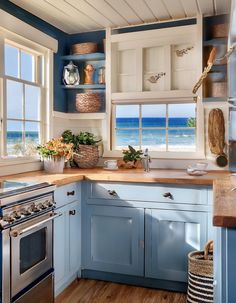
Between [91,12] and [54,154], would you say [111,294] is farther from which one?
[91,12]

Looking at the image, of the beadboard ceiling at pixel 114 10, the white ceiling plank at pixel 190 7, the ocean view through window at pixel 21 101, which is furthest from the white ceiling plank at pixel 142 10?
the ocean view through window at pixel 21 101

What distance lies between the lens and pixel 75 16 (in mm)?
3145

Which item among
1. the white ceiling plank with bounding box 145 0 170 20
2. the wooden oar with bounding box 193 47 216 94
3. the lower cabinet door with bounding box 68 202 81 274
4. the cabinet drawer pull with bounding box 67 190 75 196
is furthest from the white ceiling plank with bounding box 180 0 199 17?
the lower cabinet door with bounding box 68 202 81 274

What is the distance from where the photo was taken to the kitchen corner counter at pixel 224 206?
1239mm

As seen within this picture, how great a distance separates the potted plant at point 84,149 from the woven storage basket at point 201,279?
146 centimetres

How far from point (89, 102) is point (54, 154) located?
0.78m

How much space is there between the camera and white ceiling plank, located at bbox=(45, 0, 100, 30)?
112 inches

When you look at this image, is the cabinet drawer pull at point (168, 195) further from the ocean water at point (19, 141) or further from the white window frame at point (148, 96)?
the ocean water at point (19, 141)

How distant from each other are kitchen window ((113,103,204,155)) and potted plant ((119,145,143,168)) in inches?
7.7

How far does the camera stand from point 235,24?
→ 222 cm

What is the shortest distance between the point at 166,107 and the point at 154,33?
73cm

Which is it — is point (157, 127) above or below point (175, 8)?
below

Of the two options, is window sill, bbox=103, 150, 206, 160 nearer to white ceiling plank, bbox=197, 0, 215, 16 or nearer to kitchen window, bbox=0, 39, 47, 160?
kitchen window, bbox=0, 39, 47, 160

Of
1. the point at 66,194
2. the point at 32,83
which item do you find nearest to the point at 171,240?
the point at 66,194
